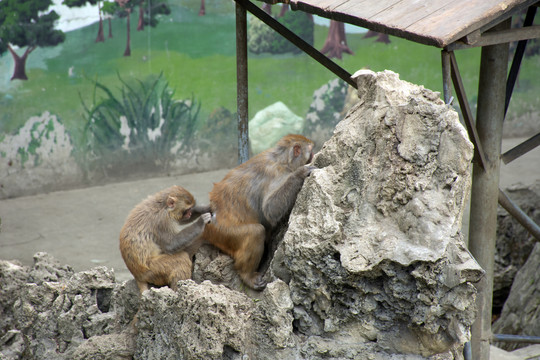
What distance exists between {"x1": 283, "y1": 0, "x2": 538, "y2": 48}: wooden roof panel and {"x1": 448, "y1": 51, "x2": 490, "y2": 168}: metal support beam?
0.76 ft

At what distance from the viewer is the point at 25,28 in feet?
28.8

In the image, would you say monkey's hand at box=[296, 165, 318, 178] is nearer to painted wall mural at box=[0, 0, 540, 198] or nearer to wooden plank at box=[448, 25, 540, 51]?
wooden plank at box=[448, 25, 540, 51]

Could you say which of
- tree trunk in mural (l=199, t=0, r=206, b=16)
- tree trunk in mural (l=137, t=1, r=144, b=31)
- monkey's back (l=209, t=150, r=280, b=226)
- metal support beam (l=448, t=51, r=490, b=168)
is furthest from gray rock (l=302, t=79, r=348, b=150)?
monkey's back (l=209, t=150, r=280, b=226)

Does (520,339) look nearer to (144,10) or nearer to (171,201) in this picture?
(171,201)

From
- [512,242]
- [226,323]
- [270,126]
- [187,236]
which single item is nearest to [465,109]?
[187,236]

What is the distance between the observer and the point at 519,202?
255 inches

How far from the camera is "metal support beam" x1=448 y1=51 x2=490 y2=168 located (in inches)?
145

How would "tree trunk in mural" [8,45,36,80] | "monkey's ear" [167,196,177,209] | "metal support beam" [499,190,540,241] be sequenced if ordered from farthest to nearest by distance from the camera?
"tree trunk in mural" [8,45,36,80] → "metal support beam" [499,190,540,241] → "monkey's ear" [167,196,177,209]

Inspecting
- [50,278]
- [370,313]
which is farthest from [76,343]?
[370,313]

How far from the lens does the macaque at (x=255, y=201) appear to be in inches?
142

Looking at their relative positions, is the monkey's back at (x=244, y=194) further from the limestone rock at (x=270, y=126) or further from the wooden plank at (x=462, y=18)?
the limestone rock at (x=270, y=126)

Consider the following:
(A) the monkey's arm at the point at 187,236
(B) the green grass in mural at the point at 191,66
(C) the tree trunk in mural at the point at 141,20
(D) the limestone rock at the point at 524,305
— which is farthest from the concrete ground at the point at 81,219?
(A) the monkey's arm at the point at 187,236

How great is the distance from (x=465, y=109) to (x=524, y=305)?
8.63 feet

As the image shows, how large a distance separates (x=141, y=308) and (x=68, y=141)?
20.5ft
